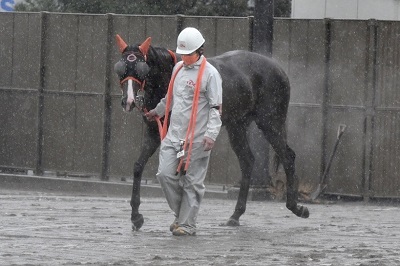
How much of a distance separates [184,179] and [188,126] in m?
0.55

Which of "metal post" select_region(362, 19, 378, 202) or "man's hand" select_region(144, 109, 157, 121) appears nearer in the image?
"man's hand" select_region(144, 109, 157, 121)

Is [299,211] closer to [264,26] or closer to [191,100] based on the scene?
[191,100]

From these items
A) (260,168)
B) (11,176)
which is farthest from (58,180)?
(260,168)

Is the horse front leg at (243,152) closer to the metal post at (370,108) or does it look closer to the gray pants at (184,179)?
the gray pants at (184,179)

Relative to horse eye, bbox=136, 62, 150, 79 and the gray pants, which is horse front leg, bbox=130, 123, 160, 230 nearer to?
the gray pants

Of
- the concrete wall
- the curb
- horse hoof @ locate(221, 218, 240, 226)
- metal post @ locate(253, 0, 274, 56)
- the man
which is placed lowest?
the curb

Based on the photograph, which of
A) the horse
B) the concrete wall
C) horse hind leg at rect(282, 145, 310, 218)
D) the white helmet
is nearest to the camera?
the white helmet

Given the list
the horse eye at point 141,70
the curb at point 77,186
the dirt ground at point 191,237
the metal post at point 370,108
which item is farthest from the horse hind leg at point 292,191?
the curb at point 77,186

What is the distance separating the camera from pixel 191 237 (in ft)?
41.1

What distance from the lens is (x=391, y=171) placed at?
63.3ft

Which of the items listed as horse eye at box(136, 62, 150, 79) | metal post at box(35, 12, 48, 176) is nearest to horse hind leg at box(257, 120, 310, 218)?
horse eye at box(136, 62, 150, 79)

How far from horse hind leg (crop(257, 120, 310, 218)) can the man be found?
7.80 ft

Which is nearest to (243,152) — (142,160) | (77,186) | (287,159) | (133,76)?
(287,159)

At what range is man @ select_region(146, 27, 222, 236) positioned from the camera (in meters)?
12.8
